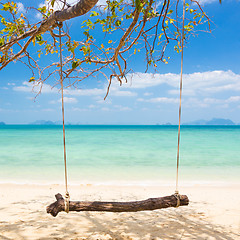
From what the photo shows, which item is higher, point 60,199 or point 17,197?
point 60,199

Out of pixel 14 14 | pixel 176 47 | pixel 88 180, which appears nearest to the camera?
pixel 14 14

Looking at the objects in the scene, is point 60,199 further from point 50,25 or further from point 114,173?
point 114,173

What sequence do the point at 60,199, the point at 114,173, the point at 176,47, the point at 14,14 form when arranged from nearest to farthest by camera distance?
1. the point at 60,199
2. the point at 14,14
3. the point at 176,47
4. the point at 114,173

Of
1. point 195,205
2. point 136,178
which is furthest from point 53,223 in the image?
point 136,178

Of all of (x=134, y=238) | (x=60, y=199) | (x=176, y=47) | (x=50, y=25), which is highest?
(x=176, y=47)

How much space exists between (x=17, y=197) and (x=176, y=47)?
10.6ft

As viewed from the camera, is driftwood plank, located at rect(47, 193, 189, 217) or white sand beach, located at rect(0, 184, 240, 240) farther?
white sand beach, located at rect(0, 184, 240, 240)

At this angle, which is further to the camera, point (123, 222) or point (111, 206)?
point (123, 222)

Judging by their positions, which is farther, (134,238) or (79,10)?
(134,238)

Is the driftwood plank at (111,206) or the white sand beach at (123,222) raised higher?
the driftwood plank at (111,206)

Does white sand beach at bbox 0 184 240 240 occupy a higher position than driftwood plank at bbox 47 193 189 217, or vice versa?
driftwood plank at bbox 47 193 189 217

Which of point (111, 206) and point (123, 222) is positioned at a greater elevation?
point (111, 206)

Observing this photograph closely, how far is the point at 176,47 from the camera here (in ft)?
10.0

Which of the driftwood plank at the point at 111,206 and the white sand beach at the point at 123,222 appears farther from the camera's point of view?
the white sand beach at the point at 123,222
